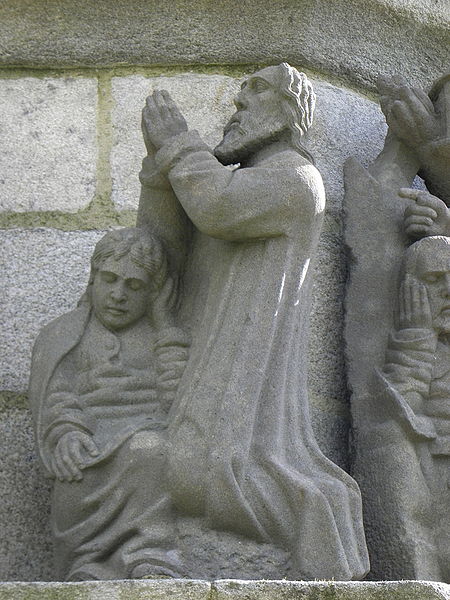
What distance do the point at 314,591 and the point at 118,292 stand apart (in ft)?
3.33

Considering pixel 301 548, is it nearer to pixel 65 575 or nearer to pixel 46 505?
pixel 65 575

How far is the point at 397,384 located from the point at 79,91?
1462 millimetres

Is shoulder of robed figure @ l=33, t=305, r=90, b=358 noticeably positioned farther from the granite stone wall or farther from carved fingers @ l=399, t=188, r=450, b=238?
carved fingers @ l=399, t=188, r=450, b=238

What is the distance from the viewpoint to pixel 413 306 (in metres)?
4.45

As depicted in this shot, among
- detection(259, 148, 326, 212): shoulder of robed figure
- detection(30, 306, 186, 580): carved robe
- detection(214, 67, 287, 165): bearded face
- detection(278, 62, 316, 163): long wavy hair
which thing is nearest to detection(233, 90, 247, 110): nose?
detection(214, 67, 287, 165): bearded face

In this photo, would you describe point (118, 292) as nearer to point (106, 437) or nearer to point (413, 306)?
point (106, 437)

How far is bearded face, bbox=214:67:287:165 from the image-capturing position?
4449 millimetres

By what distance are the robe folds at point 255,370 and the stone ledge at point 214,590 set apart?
25 cm

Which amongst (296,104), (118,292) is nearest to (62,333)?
(118,292)

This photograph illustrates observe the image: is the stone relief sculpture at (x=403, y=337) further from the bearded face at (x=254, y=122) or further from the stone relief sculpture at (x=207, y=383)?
the bearded face at (x=254, y=122)

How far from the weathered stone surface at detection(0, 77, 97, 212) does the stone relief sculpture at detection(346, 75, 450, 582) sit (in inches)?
31.6

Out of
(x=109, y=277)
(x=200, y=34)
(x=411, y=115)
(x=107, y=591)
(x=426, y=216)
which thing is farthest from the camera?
(x=200, y=34)

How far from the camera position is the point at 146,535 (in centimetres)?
400

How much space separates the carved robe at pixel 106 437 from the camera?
4.02m
